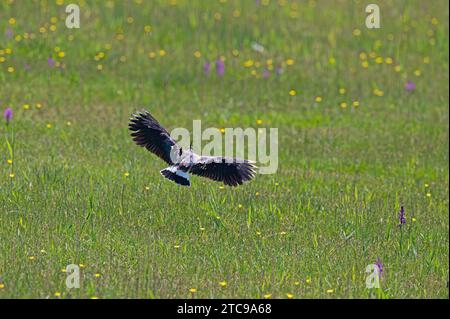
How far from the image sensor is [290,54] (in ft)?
53.9

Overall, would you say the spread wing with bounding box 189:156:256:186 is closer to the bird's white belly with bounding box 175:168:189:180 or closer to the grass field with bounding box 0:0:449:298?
the bird's white belly with bounding box 175:168:189:180

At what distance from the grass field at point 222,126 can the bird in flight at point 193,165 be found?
1.37ft

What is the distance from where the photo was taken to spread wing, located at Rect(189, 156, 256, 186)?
8.94 metres

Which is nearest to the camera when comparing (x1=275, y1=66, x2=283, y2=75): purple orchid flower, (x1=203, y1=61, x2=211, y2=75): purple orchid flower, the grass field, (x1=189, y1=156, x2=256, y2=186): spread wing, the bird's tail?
the grass field

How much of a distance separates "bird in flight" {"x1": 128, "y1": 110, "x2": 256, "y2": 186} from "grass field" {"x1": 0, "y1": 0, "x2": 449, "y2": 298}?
16.4 inches

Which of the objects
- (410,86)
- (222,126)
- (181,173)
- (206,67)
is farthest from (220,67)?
(181,173)

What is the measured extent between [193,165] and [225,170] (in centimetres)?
30

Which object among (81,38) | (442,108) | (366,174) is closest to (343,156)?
(366,174)

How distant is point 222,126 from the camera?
1327cm

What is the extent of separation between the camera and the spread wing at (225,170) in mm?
8938

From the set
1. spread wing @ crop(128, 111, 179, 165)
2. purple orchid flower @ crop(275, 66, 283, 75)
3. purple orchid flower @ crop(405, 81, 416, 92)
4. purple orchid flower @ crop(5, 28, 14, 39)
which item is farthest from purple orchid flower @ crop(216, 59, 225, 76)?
spread wing @ crop(128, 111, 179, 165)

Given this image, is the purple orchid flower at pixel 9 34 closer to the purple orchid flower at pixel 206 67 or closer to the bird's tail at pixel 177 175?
the purple orchid flower at pixel 206 67

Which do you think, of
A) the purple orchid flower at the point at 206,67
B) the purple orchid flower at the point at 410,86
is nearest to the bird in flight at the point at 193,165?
the purple orchid flower at the point at 206,67

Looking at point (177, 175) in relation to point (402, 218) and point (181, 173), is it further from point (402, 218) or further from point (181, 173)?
point (402, 218)
